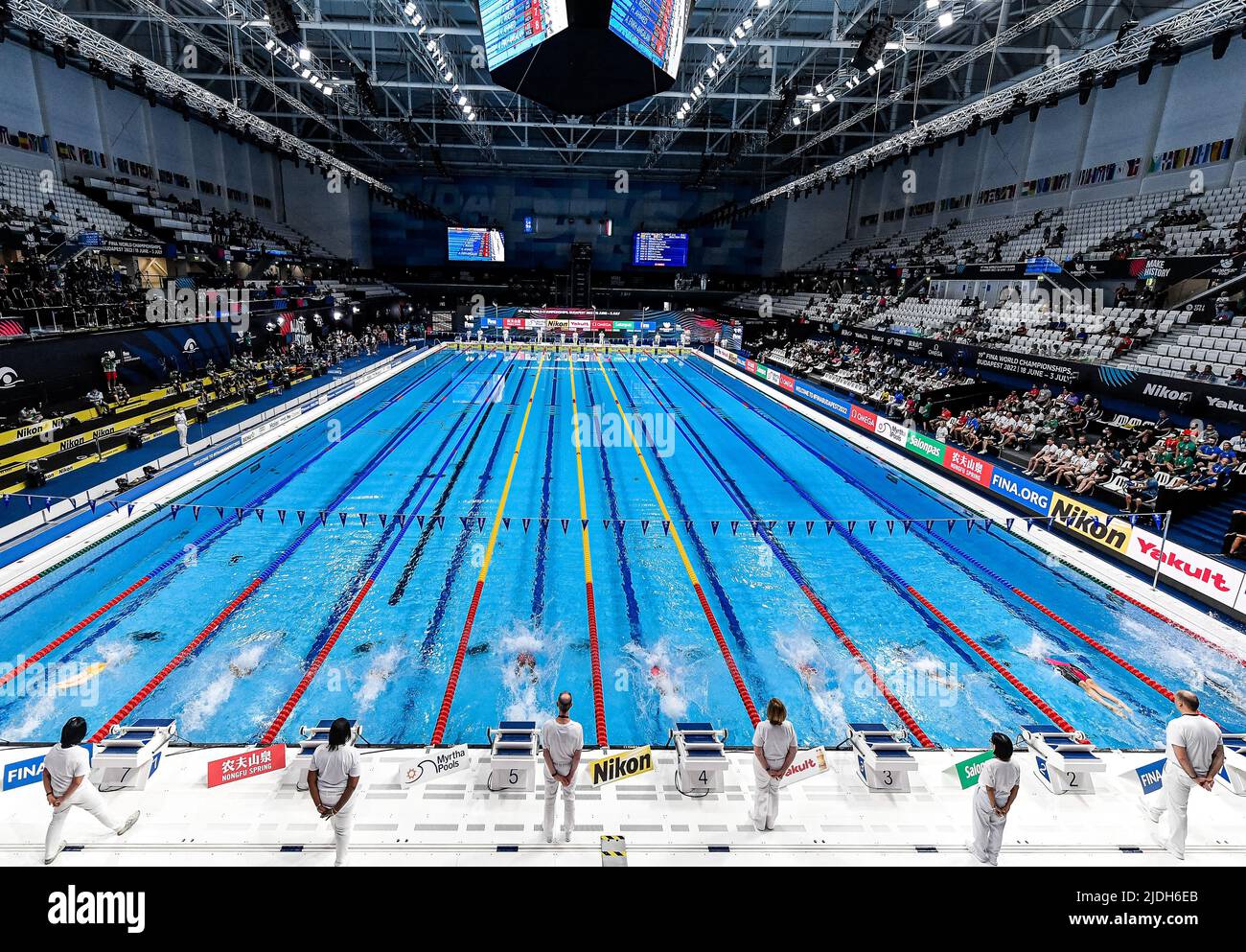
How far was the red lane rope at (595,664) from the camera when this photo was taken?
207 inches

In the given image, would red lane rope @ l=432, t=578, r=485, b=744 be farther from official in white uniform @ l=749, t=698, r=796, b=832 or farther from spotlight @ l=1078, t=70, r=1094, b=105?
spotlight @ l=1078, t=70, r=1094, b=105

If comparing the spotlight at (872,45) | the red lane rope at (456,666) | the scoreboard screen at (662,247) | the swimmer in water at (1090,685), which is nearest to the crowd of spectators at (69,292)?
the red lane rope at (456,666)

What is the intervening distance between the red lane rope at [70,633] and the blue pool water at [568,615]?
67 millimetres

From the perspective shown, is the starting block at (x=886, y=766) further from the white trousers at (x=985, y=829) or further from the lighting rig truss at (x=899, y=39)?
the lighting rig truss at (x=899, y=39)

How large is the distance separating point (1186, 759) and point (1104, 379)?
13205 mm

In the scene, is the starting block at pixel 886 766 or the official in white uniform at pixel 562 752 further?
the starting block at pixel 886 766

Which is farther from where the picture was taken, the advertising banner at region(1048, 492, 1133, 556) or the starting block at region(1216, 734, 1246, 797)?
the advertising banner at region(1048, 492, 1133, 556)

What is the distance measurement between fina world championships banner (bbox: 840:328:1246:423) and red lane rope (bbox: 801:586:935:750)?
365 inches

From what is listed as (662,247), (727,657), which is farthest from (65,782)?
(662,247)

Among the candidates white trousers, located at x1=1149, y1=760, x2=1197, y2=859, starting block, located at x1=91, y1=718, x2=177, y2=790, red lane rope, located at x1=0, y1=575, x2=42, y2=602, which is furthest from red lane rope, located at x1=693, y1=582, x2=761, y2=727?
red lane rope, located at x1=0, y1=575, x2=42, y2=602

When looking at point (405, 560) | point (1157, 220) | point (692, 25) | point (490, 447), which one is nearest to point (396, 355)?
point (490, 447)

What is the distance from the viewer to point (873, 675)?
242 inches

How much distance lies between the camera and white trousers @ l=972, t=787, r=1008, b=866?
131 inches
